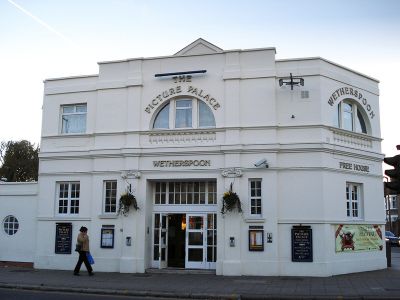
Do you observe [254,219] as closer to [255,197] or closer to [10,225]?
[255,197]

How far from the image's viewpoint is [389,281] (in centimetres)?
1577

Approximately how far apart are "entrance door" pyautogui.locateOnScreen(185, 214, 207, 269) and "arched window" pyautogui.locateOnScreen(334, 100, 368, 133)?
673cm

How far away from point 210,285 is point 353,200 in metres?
7.75

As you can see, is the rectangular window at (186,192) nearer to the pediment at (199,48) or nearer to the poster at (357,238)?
the poster at (357,238)

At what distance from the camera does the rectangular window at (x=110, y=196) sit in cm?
1984

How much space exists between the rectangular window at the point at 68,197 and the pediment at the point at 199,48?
7218mm

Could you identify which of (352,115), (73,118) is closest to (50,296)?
(73,118)

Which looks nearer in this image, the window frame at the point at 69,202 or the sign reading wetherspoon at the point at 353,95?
the sign reading wetherspoon at the point at 353,95

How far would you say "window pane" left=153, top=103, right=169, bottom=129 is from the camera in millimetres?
20016

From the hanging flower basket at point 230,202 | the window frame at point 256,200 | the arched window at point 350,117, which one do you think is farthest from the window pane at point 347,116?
the hanging flower basket at point 230,202

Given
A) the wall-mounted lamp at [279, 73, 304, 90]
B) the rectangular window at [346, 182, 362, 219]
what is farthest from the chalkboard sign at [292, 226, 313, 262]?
the wall-mounted lamp at [279, 73, 304, 90]

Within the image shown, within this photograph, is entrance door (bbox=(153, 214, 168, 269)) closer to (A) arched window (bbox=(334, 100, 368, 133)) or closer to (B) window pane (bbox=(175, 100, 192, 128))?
(B) window pane (bbox=(175, 100, 192, 128))

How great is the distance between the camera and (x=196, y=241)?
19.1m

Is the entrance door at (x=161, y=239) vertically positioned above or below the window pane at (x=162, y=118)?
below
